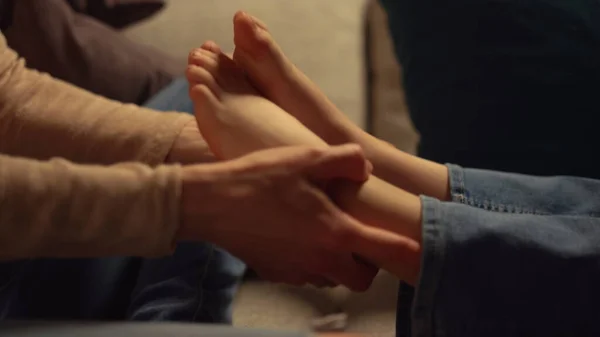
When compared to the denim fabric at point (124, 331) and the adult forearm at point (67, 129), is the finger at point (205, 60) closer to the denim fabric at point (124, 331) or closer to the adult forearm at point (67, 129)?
the adult forearm at point (67, 129)

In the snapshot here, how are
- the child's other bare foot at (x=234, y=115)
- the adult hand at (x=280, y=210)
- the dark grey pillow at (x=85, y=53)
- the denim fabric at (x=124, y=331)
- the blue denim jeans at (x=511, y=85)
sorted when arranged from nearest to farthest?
the denim fabric at (x=124, y=331) → the adult hand at (x=280, y=210) → the child's other bare foot at (x=234, y=115) → the blue denim jeans at (x=511, y=85) → the dark grey pillow at (x=85, y=53)

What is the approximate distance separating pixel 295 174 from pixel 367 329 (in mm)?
284

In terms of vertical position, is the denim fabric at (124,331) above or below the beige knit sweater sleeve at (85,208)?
below

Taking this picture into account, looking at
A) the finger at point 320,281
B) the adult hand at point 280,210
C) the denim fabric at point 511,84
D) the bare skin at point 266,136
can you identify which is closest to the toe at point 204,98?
the bare skin at point 266,136

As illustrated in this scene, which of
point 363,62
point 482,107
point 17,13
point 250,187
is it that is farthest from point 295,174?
point 363,62

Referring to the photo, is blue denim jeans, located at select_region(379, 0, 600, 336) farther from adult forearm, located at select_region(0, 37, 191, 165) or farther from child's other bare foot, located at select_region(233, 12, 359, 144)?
adult forearm, located at select_region(0, 37, 191, 165)

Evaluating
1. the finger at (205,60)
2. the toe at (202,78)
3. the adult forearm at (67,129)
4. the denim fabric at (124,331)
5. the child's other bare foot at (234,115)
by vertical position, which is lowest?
the adult forearm at (67,129)

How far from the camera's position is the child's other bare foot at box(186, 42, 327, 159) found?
2.40ft

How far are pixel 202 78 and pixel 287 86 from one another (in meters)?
0.11

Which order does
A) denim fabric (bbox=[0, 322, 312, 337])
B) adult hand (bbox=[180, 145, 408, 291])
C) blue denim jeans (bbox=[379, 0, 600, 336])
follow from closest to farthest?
denim fabric (bbox=[0, 322, 312, 337]) < adult hand (bbox=[180, 145, 408, 291]) < blue denim jeans (bbox=[379, 0, 600, 336])

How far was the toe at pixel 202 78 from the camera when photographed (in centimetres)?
79

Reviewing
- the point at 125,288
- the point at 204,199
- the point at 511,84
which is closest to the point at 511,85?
the point at 511,84

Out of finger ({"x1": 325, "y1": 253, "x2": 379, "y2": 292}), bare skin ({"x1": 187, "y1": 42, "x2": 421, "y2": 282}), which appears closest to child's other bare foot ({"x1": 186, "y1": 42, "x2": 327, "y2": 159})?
bare skin ({"x1": 187, "y1": 42, "x2": 421, "y2": 282})

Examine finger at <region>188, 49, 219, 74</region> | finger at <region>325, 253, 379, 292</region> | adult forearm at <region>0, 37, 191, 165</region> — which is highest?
finger at <region>188, 49, 219, 74</region>
